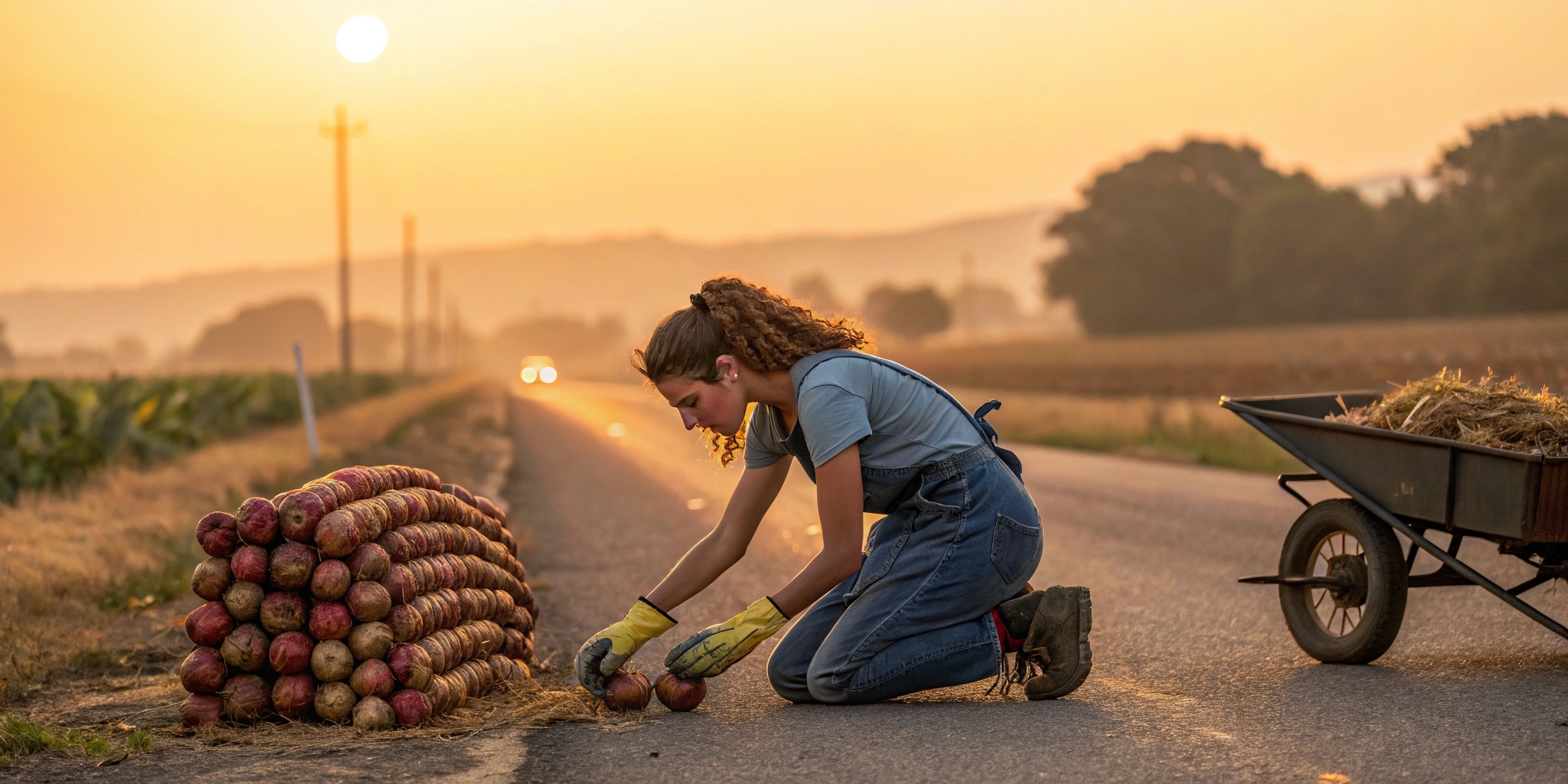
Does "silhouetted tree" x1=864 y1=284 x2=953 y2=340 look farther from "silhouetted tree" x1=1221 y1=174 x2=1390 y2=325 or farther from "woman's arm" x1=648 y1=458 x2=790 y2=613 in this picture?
"woman's arm" x1=648 y1=458 x2=790 y2=613

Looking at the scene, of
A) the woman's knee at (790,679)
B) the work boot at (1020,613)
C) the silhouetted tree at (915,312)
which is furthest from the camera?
the silhouetted tree at (915,312)

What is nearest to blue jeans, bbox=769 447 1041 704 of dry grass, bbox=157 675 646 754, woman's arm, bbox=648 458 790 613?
woman's arm, bbox=648 458 790 613

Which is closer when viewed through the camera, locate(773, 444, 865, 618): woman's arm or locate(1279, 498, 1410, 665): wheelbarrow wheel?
locate(773, 444, 865, 618): woman's arm

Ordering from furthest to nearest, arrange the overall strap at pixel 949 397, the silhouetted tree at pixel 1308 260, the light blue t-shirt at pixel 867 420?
the silhouetted tree at pixel 1308 260, the overall strap at pixel 949 397, the light blue t-shirt at pixel 867 420

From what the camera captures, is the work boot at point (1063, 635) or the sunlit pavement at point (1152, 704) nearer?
the sunlit pavement at point (1152, 704)

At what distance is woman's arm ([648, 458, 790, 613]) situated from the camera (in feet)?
18.0

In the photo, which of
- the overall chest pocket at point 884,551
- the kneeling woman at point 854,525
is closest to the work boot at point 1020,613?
the kneeling woman at point 854,525

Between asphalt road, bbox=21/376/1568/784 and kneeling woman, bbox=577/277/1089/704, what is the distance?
20cm

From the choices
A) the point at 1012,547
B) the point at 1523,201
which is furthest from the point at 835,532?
the point at 1523,201

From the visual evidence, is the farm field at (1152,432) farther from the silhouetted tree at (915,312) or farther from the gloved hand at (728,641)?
the silhouetted tree at (915,312)

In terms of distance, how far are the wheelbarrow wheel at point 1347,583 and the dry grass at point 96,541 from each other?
5682mm

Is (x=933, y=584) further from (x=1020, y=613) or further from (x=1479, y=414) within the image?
(x=1479, y=414)

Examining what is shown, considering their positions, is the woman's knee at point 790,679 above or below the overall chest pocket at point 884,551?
below

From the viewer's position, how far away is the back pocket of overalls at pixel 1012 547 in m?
5.41
